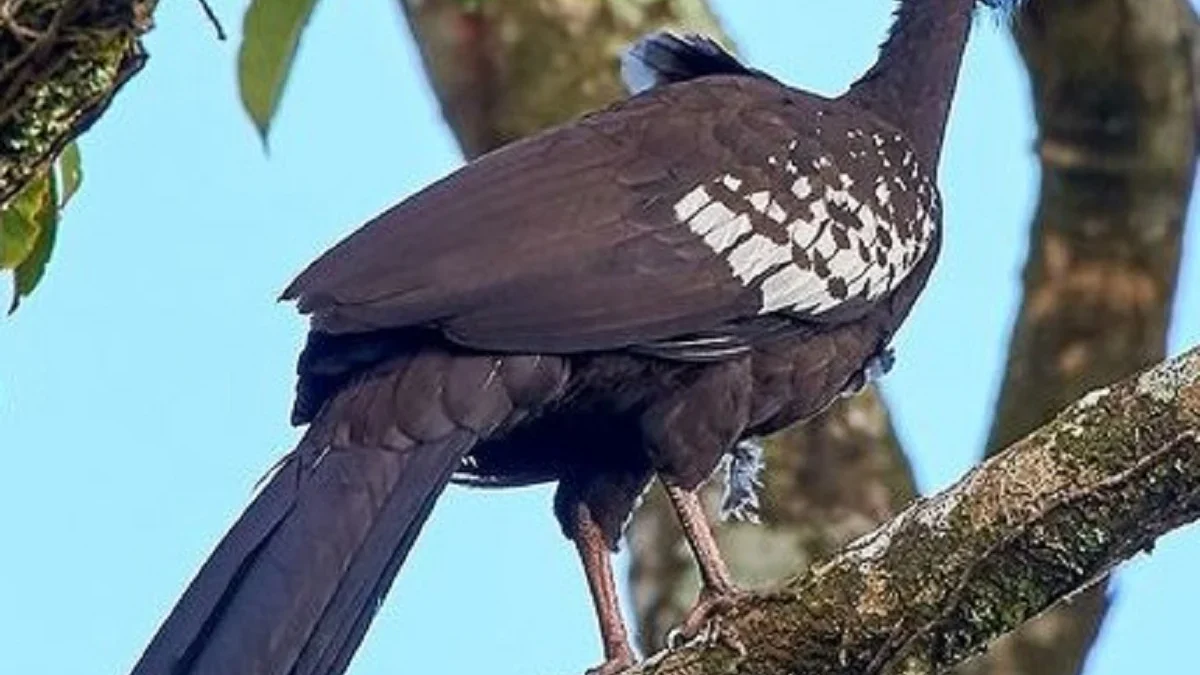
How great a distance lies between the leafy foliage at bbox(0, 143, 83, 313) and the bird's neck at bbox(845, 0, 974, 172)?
1.95 meters

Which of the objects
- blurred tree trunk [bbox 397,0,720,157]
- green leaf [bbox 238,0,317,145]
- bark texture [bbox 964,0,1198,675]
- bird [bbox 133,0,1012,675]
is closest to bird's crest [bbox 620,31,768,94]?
bird [bbox 133,0,1012,675]

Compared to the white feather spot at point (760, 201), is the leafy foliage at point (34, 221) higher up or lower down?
lower down

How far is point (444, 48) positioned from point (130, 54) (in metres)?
2.68

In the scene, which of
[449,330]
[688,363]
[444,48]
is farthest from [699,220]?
[444,48]

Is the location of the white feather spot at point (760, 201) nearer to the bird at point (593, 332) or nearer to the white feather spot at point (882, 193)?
the bird at point (593, 332)

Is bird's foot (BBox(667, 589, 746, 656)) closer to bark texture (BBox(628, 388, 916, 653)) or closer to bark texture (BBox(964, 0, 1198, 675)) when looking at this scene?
bark texture (BBox(628, 388, 916, 653))

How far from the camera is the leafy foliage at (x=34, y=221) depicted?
2.83 meters

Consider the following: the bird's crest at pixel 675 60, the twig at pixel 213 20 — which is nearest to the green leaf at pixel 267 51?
the twig at pixel 213 20

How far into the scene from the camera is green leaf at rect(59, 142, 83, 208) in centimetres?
302

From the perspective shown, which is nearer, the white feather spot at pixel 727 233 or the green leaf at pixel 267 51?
the green leaf at pixel 267 51

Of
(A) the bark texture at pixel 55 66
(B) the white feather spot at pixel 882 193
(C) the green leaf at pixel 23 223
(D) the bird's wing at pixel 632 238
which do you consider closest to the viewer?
(A) the bark texture at pixel 55 66

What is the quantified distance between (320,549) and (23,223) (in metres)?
0.66

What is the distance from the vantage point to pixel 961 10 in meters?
4.98

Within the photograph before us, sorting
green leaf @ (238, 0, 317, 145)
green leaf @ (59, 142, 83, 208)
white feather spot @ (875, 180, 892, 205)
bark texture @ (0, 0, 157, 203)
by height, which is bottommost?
bark texture @ (0, 0, 157, 203)
